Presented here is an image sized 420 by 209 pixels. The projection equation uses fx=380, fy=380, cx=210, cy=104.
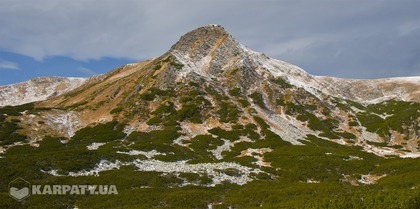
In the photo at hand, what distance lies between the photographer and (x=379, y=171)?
55.9 metres

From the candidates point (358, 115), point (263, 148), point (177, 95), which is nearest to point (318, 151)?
point (263, 148)

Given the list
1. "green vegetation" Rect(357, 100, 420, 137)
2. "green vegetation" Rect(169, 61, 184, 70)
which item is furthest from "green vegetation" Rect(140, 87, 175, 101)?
"green vegetation" Rect(357, 100, 420, 137)

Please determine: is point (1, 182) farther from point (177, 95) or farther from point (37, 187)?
point (177, 95)

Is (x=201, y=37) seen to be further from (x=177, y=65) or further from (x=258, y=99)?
(x=258, y=99)

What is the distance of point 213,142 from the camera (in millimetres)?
77125

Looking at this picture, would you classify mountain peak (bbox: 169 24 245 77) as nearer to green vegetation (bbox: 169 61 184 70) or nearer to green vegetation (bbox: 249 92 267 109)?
green vegetation (bbox: 169 61 184 70)

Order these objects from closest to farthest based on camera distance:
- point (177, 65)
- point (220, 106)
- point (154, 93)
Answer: point (220, 106), point (154, 93), point (177, 65)

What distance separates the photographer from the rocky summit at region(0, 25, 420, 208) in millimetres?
40219

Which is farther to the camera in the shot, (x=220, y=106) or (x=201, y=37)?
(x=201, y=37)

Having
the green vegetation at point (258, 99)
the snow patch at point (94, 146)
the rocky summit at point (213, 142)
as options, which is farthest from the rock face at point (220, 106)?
the snow patch at point (94, 146)

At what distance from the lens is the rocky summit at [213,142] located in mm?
40219

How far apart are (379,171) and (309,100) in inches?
2413

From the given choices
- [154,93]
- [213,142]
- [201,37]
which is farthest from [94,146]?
[201,37]

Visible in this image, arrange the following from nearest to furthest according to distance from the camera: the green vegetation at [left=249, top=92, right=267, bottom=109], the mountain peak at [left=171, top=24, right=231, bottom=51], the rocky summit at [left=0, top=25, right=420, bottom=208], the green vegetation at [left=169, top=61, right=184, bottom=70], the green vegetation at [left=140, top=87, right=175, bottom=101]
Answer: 1. the rocky summit at [left=0, top=25, right=420, bottom=208]
2. the green vegetation at [left=140, top=87, right=175, bottom=101]
3. the green vegetation at [left=249, top=92, right=267, bottom=109]
4. the green vegetation at [left=169, top=61, right=184, bottom=70]
5. the mountain peak at [left=171, top=24, right=231, bottom=51]
